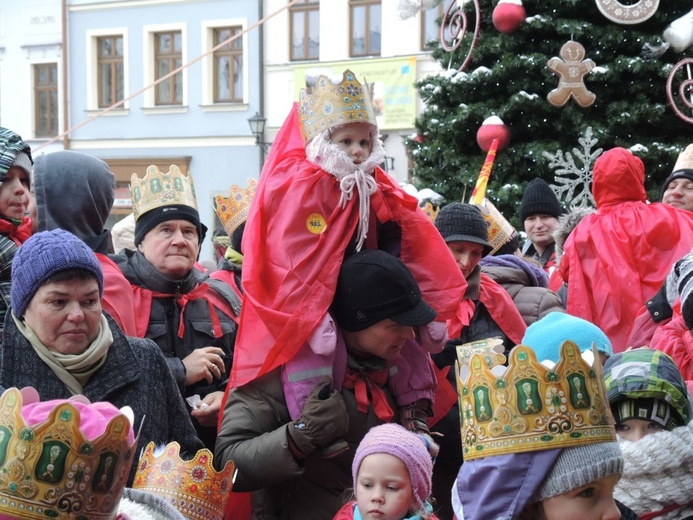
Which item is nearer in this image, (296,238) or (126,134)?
(296,238)

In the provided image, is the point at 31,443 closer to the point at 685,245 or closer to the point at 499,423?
the point at 499,423

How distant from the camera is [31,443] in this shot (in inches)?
82.9

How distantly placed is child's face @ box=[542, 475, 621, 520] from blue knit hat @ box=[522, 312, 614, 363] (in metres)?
0.78

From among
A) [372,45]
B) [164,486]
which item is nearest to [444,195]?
[164,486]

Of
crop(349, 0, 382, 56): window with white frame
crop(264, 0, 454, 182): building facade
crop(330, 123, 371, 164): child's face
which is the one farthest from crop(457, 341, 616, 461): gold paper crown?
crop(349, 0, 382, 56): window with white frame

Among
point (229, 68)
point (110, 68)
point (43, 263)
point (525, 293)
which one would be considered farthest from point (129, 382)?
point (110, 68)

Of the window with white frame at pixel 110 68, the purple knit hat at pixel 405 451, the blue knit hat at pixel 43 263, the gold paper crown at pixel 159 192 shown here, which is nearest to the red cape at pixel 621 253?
the gold paper crown at pixel 159 192

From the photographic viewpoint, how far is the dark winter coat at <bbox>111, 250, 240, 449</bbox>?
4.42m

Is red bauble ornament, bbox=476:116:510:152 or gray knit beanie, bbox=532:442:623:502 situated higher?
red bauble ornament, bbox=476:116:510:152

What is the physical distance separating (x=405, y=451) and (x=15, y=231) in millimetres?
2037

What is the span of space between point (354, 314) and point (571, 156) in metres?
7.73

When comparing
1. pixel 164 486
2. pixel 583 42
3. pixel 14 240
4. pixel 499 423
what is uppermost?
pixel 583 42

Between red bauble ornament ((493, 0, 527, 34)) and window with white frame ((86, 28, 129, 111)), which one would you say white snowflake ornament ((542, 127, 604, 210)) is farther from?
window with white frame ((86, 28, 129, 111))

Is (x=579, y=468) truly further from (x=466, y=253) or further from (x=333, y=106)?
(x=466, y=253)
